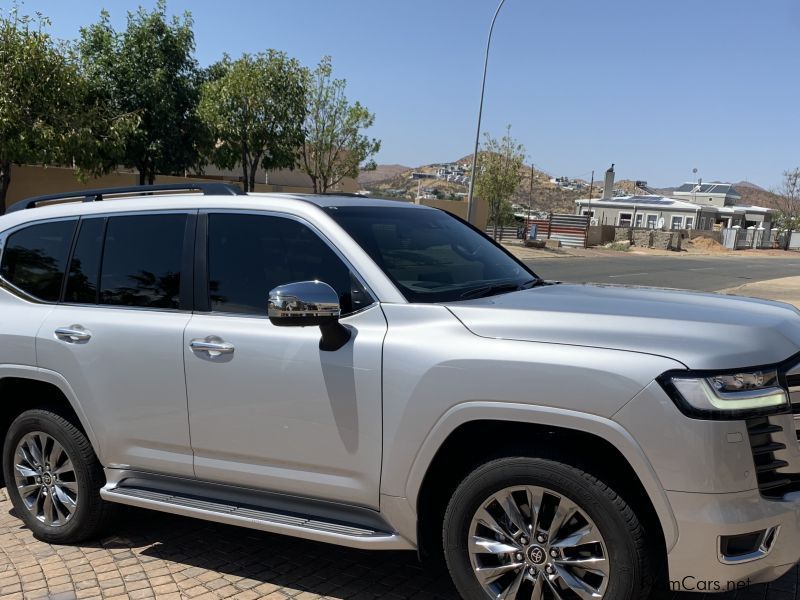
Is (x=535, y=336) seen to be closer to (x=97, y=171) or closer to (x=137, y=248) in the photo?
(x=137, y=248)

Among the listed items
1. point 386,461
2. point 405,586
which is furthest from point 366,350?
point 405,586

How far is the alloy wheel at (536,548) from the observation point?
273 cm

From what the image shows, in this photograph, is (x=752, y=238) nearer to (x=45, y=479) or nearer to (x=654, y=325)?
(x=654, y=325)

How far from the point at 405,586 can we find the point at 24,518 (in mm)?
2272

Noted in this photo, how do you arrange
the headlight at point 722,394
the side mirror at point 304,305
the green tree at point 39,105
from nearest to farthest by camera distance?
1. the headlight at point 722,394
2. the side mirror at point 304,305
3. the green tree at point 39,105

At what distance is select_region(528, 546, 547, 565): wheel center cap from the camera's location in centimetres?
282

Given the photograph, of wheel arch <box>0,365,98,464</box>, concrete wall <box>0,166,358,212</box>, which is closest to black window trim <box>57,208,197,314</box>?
wheel arch <box>0,365,98,464</box>

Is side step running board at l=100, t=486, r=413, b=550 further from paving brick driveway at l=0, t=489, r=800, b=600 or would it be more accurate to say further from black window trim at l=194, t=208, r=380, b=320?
black window trim at l=194, t=208, r=380, b=320

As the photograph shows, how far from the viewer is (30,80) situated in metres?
16.7

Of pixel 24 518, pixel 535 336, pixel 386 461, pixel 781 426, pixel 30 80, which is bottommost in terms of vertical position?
pixel 24 518

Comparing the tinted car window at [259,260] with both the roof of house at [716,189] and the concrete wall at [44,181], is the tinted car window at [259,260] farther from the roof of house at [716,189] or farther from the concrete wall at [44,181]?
the roof of house at [716,189]

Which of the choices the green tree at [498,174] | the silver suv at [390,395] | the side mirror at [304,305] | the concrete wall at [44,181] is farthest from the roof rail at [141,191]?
the green tree at [498,174]

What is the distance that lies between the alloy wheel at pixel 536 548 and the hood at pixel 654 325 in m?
0.62

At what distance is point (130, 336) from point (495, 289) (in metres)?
1.85
